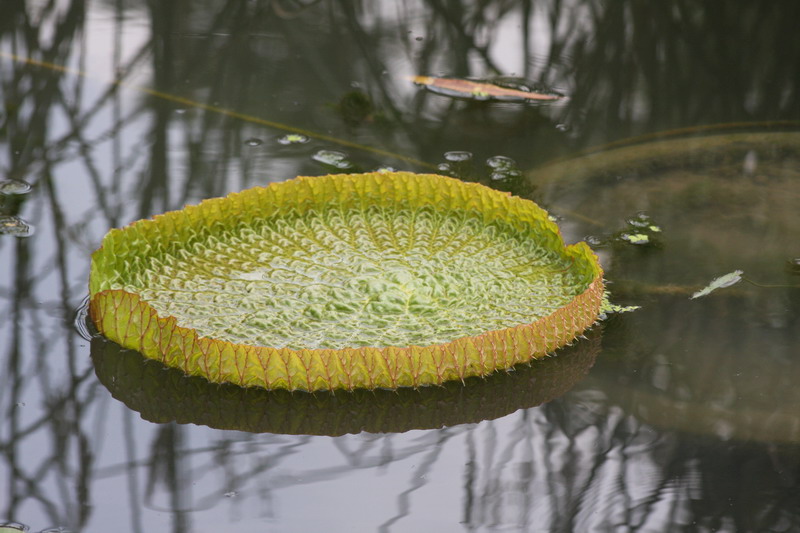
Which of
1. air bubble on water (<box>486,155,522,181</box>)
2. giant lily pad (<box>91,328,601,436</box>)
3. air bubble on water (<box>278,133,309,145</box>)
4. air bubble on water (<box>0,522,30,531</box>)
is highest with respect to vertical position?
air bubble on water (<box>486,155,522,181</box>)

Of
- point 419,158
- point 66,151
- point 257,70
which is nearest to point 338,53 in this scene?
point 257,70

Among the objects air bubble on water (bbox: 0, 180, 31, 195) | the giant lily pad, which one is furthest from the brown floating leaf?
the giant lily pad

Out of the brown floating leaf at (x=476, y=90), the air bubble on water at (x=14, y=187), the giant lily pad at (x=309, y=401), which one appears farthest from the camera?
the brown floating leaf at (x=476, y=90)

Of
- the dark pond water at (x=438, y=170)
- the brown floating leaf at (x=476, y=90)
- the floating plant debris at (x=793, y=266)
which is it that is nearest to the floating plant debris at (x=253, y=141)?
the dark pond water at (x=438, y=170)

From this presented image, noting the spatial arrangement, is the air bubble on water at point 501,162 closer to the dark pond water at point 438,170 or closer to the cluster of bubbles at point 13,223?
the dark pond water at point 438,170

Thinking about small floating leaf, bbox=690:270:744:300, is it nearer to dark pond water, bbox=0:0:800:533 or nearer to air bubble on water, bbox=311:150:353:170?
dark pond water, bbox=0:0:800:533

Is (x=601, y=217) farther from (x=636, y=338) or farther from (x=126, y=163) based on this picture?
(x=126, y=163)

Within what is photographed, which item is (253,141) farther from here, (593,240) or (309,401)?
(309,401)
